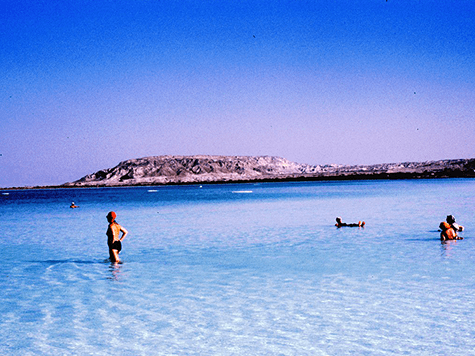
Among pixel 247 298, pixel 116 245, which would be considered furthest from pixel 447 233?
pixel 116 245

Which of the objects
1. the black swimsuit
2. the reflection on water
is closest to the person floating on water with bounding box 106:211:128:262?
the black swimsuit

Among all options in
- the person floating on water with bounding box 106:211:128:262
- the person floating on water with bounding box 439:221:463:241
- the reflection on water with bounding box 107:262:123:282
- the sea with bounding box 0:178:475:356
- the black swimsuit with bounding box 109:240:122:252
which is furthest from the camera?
the person floating on water with bounding box 439:221:463:241

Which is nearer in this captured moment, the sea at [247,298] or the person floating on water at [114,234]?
the sea at [247,298]

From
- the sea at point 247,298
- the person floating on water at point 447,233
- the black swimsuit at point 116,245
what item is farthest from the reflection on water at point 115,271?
the person floating on water at point 447,233

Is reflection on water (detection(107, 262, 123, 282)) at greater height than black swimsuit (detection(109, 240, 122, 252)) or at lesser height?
lesser

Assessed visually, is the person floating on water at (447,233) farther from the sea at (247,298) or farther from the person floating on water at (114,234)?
the person floating on water at (114,234)

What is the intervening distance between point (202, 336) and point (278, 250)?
10.7 metres

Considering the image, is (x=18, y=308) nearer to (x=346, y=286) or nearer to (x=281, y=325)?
(x=281, y=325)

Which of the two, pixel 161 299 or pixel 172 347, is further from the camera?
pixel 161 299

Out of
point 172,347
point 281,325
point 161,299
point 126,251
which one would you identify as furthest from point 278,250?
point 172,347

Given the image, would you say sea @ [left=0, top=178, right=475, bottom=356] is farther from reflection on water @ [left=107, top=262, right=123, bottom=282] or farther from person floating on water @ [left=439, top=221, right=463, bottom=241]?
person floating on water @ [left=439, top=221, right=463, bottom=241]

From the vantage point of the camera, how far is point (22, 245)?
2406 centimetres

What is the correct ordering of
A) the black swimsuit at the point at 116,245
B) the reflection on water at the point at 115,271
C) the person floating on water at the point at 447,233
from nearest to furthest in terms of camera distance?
the reflection on water at the point at 115,271 → the black swimsuit at the point at 116,245 → the person floating on water at the point at 447,233

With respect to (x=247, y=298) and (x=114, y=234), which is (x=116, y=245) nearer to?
(x=114, y=234)
